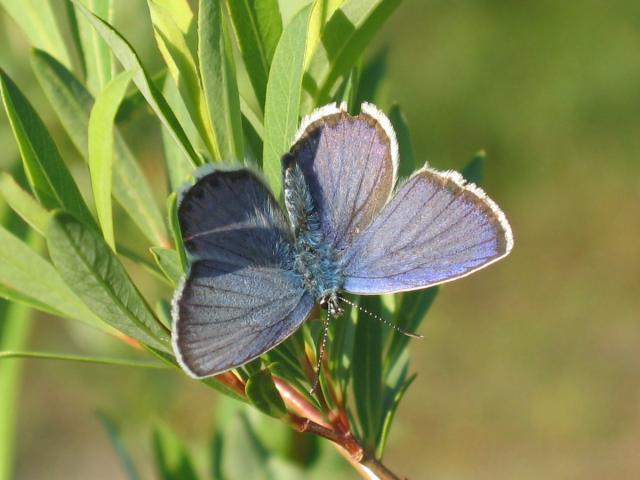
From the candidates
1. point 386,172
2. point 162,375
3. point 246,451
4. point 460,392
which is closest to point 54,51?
point 386,172

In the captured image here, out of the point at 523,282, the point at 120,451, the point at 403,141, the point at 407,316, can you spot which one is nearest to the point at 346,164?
the point at 403,141

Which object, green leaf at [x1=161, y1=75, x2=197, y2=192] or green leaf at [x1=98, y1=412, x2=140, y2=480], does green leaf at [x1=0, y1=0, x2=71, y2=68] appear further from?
green leaf at [x1=98, y1=412, x2=140, y2=480]

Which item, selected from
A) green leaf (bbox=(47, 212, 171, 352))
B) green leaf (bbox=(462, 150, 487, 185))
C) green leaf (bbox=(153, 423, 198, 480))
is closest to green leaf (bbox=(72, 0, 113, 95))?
green leaf (bbox=(47, 212, 171, 352))

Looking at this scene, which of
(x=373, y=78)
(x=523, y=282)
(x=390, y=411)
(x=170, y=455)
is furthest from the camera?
(x=523, y=282)

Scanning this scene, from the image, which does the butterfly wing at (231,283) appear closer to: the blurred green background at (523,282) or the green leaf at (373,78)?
the green leaf at (373,78)

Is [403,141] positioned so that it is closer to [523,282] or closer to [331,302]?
[331,302]

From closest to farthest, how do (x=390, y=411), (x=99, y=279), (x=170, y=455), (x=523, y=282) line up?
(x=99, y=279) → (x=390, y=411) → (x=170, y=455) → (x=523, y=282)

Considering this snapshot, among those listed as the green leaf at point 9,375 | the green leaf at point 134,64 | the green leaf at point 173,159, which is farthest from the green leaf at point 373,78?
the green leaf at point 9,375

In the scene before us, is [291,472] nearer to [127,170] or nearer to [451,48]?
[127,170]
